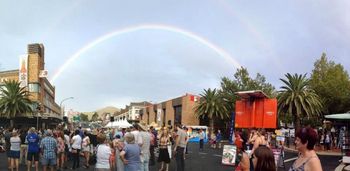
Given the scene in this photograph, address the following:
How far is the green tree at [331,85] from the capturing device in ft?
157

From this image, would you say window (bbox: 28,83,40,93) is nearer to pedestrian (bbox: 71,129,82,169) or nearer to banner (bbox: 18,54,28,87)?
banner (bbox: 18,54,28,87)

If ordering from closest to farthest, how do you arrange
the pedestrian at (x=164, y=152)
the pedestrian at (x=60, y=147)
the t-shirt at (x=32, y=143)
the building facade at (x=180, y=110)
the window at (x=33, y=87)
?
the t-shirt at (x=32, y=143), the pedestrian at (x=164, y=152), the pedestrian at (x=60, y=147), the building facade at (x=180, y=110), the window at (x=33, y=87)

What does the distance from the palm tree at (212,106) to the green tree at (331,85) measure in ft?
62.4

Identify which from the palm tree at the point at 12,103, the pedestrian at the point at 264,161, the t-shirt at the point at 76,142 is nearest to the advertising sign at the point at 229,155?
the t-shirt at the point at 76,142

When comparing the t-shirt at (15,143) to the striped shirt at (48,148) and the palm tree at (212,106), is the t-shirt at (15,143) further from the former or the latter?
the palm tree at (212,106)

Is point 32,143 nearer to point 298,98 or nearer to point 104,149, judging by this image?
point 104,149

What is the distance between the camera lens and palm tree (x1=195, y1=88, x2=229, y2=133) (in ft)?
221

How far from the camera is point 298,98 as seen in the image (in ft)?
150

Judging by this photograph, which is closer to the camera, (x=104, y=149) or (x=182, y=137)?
(x=104, y=149)

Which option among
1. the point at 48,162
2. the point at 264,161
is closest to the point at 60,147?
the point at 48,162

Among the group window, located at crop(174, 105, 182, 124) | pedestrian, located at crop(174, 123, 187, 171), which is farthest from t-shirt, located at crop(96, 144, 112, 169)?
window, located at crop(174, 105, 182, 124)

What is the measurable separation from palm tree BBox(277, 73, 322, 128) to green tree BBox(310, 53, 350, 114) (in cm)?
242

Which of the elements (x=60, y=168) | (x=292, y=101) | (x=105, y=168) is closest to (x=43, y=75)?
(x=292, y=101)

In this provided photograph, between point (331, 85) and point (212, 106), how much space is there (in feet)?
72.4
